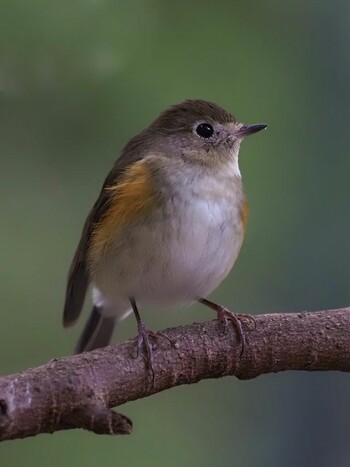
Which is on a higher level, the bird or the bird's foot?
the bird

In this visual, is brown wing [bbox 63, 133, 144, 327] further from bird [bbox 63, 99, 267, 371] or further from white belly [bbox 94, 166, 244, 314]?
white belly [bbox 94, 166, 244, 314]

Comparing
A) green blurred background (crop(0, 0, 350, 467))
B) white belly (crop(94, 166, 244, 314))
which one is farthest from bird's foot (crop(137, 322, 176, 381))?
green blurred background (crop(0, 0, 350, 467))

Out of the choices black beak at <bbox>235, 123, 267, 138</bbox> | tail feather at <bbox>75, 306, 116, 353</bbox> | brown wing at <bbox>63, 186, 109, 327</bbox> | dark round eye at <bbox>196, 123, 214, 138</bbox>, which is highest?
black beak at <bbox>235, 123, 267, 138</bbox>

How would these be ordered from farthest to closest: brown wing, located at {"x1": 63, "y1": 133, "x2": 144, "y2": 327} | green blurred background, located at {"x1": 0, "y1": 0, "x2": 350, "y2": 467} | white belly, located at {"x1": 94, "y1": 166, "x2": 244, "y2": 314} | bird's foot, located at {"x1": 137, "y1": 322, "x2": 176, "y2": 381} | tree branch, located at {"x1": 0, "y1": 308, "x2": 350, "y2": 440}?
green blurred background, located at {"x1": 0, "y1": 0, "x2": 350, "y2": 467} → brown wing, located at {"x1": 63, "y1": 133, "x2": 144, "y2": 327} → white belly, located at {"x1": 94, "y1": 166, "x2": 244, "y2": 314} → bird's foot, located at {"x1": 137, "y1": 322, "x2": 176, "y2": 381} → tree branch, located at {"x1": 0, "y1": 308, "x2": 350, "y2": 440}

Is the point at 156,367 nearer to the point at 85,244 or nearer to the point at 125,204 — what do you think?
the point at 125,204

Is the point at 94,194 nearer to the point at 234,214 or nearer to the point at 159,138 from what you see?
the point at 159,138

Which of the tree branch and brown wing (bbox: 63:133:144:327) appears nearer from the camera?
the tree branch

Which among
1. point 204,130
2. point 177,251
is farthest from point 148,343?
point 204,130

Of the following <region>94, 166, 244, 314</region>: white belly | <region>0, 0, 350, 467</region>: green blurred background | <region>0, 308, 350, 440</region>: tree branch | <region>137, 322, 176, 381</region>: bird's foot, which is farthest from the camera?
<region>0, 0, 350, 467</region>: green blurred background

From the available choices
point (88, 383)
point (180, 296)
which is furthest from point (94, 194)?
point (88, 383)
